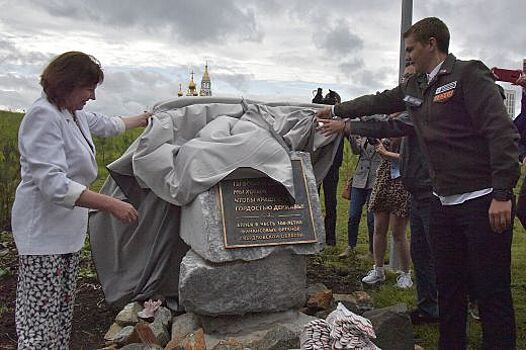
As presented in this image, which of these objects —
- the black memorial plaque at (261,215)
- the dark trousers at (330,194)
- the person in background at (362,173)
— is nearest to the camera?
the black memorial plaque at (261,215)

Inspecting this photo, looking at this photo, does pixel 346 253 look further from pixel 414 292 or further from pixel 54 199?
pixel 54 199

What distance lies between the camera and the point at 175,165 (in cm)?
457

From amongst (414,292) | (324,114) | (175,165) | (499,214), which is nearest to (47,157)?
(175,165)

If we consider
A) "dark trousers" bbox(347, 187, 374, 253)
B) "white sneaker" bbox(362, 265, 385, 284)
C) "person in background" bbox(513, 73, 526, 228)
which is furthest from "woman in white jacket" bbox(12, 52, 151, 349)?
"dark trousers" bbox(347, 187, 374, 253)

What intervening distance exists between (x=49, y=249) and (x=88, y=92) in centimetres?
83

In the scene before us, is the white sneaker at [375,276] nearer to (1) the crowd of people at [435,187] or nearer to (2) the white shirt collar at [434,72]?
(1) the crowd of people at [435,187]

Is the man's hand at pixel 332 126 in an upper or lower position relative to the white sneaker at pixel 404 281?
upper

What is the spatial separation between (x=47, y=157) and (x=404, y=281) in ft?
12.4

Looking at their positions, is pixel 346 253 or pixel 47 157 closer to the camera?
pixel 47 157

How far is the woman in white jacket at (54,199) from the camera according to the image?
2.89 meters

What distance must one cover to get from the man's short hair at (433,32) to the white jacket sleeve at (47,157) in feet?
6.81

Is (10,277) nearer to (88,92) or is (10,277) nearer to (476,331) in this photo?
(88,92)

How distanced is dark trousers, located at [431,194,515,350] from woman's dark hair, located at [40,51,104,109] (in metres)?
2.11

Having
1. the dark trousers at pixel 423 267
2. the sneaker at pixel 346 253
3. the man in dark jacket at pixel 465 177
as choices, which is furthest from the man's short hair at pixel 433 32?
the sneaker at pixel 346 253
